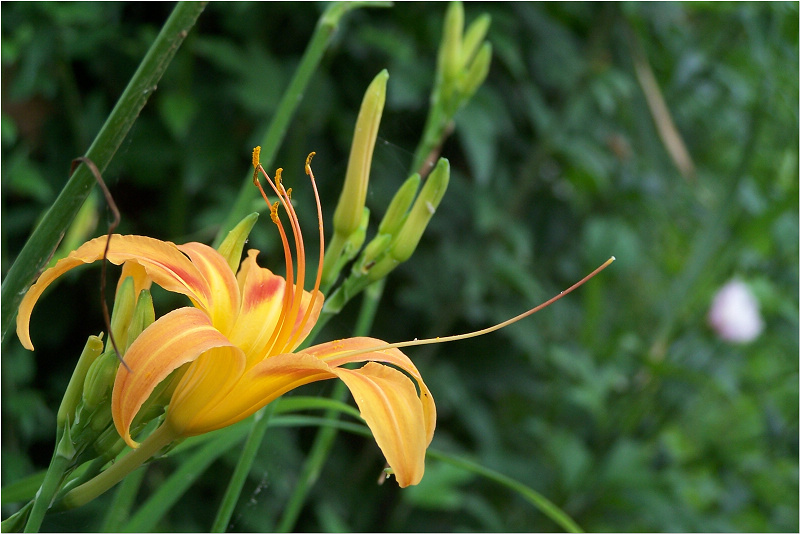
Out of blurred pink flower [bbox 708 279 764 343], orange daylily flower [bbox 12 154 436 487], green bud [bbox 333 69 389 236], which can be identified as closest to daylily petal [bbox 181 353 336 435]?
orange daylily flower [bbox 12 154 436 487]

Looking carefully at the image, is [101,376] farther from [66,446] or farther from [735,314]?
[735,314]

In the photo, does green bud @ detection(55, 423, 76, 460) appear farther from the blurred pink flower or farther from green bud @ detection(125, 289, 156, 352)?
Answer: the blurred pink flower

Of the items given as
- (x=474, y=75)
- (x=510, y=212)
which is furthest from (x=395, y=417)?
(x=510, y=212)

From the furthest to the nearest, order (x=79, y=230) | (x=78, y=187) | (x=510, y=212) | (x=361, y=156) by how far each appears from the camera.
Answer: (x=510, y=212) → (x=79, y=230) → (x=361, y=156) → (x=78, y=187)

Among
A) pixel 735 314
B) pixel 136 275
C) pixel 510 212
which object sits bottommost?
pixel 735 314

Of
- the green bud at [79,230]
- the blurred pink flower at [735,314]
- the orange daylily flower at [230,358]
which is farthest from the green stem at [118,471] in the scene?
the blurred pink flower at [735,314]

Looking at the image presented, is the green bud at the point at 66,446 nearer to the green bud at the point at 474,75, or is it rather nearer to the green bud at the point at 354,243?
the green bud at the point at 354,243

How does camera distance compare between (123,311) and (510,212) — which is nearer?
(123,311)
